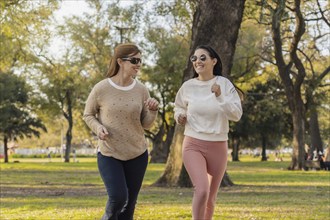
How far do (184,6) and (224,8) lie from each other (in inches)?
269

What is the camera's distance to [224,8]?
17.7 m

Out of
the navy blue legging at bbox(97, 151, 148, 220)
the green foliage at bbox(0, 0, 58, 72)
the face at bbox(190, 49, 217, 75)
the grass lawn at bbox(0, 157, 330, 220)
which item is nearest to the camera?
the navy blue legging at bbox(97, 151, 148, 220)

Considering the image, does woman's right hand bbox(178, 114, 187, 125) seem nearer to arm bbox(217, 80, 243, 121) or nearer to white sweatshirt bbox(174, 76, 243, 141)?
white sweatshirt bbox(174, 76, 243, 141)

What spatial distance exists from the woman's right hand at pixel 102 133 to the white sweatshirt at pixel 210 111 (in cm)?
97

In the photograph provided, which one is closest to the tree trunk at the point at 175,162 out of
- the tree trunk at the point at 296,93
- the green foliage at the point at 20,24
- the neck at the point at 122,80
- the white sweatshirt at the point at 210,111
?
the green foliage at the point at 20,24

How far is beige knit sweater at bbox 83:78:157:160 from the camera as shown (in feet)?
22.5

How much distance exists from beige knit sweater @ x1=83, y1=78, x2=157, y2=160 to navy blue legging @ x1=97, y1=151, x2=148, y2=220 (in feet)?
0.25

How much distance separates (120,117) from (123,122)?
2.4 inches

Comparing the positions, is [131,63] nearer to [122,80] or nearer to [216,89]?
[122,80]

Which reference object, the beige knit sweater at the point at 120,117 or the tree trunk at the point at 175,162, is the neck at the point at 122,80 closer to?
the beige knit sweater at the point at 120,117

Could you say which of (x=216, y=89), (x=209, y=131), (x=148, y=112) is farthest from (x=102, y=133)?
(x=216, y=89)

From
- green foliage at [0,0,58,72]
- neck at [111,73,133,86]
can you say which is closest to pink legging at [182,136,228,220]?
neck at [111,73,133,86]

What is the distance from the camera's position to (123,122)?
691 cm

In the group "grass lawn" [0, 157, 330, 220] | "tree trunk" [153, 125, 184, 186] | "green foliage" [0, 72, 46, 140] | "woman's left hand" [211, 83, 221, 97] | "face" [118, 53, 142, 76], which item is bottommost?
"grass lawn" [0, 157, 330, 220]
